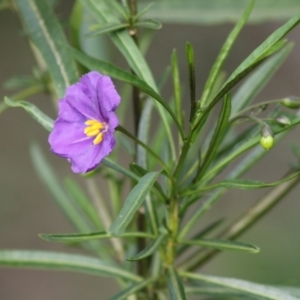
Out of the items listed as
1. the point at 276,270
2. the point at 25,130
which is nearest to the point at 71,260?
the point at 276,270

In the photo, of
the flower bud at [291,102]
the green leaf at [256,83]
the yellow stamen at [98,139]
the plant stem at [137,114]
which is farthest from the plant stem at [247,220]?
the yellow stamen at [98,139]

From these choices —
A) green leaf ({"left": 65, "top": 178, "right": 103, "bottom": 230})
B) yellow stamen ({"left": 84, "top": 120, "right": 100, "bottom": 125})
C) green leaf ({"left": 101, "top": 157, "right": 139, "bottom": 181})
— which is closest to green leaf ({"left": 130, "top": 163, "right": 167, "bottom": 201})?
green leaf ({"left": 101, "top": 157, "right": 139, "bottom": 181})

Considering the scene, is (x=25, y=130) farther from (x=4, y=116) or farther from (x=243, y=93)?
(x=243, y=93)

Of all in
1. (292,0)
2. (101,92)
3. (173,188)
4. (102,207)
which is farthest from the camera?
(292,0)

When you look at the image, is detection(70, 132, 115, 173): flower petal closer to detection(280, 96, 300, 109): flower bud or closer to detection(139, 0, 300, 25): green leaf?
detection(280, 96, 300, 109): flower bud

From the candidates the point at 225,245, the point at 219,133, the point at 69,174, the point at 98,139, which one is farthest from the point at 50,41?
Result: the point at 69,174

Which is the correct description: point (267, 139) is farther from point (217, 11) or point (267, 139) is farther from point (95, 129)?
point (217, 11)
